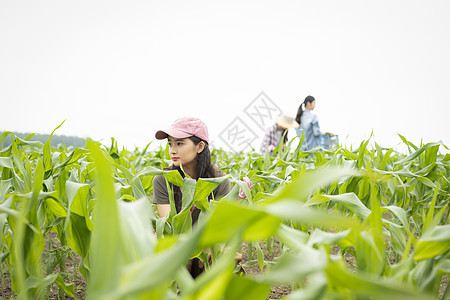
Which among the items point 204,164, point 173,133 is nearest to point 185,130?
point 173,133

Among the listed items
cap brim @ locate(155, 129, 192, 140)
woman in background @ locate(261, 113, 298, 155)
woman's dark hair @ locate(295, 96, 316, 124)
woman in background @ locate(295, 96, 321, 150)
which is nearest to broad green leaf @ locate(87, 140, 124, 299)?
cap brim @ locate(155, 129, 192, 140)

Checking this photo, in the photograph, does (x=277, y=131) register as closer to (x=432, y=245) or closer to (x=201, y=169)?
(x=201, y=169)

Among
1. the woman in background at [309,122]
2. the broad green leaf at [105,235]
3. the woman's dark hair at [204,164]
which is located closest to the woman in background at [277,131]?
the woman in background at [309,122]

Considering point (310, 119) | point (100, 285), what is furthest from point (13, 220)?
point (310, 119)

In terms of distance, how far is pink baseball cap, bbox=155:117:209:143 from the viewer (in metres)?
1.67

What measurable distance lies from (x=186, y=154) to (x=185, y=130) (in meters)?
0.13

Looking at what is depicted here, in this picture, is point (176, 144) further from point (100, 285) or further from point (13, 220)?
point (100, 285)

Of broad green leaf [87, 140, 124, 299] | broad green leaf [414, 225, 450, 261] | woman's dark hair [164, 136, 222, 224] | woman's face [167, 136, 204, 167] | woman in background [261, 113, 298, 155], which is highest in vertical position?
broad green leaf [87, 140, 124, 299]

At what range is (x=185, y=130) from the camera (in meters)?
1.71

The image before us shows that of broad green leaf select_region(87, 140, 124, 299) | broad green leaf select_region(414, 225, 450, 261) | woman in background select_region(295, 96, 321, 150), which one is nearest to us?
broad green leaf select_region(87, 140, 124, 299)

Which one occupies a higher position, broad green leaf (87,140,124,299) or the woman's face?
broad green leaf (87,140,124,299)

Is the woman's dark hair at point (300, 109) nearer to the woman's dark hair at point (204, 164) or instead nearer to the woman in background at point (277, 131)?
the woman in background at point (277, 131)

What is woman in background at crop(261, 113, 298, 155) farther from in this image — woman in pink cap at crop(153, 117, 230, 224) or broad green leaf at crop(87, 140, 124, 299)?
broad green leaf at crop(87, 140, 124, 299)

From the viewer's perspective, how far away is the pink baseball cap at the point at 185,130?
1.67m
